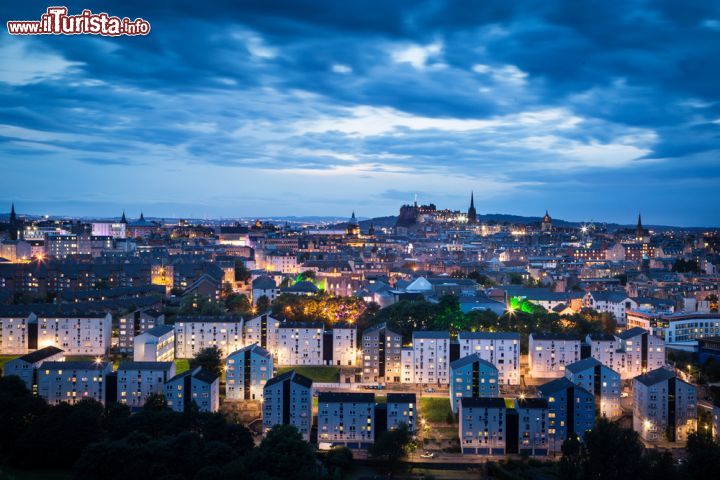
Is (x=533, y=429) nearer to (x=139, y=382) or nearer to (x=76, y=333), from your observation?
(x=139, y=382)

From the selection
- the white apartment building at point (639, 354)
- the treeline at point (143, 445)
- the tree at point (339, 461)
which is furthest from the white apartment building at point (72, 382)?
the white apartment building at point (639, 354)

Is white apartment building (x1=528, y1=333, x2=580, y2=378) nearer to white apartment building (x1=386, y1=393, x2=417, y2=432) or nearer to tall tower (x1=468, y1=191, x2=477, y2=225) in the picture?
white apartment building (x1=386, y1=393, x2=417, y2=432)

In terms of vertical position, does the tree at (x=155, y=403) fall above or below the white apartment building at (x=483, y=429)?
above

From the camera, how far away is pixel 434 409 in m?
17.1

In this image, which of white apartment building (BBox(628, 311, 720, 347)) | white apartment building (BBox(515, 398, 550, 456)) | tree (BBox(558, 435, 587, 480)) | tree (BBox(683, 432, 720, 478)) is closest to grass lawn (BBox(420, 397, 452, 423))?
white apartment building (BBox(515, 398, 550, 456))

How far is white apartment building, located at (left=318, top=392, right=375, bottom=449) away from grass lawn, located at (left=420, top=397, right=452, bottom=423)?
171 cm

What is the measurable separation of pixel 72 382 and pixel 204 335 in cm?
472

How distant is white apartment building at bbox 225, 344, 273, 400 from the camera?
17750 mm

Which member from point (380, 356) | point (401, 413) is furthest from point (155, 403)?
point (380, 356)

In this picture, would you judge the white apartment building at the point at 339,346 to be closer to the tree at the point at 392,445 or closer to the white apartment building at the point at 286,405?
the white apartment building at the point at 286,405

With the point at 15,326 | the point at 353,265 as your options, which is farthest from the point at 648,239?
the point at 15,326

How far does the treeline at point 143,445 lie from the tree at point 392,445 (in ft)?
2.22

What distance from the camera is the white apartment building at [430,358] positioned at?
1912 cm

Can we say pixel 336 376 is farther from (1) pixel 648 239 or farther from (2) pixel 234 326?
(1) pixel 648 239
